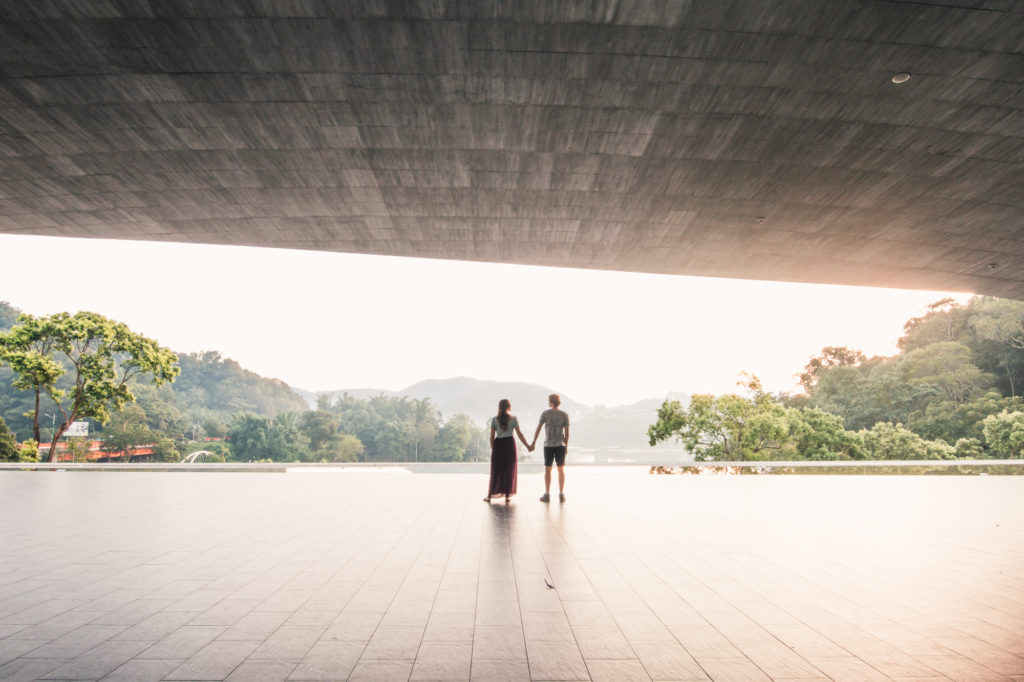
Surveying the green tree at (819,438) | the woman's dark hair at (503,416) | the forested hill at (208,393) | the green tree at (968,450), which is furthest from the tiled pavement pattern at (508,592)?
the forested hill at (208,393)

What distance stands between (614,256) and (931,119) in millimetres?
7445

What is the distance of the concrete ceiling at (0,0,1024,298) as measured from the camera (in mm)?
7176

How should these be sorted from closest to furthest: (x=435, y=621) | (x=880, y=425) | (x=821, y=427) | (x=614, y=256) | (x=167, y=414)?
(x=435, y=621) < (x=614, y=256) < (x=821, y=427) < (x=880, y=425) < (x=167, y=414)

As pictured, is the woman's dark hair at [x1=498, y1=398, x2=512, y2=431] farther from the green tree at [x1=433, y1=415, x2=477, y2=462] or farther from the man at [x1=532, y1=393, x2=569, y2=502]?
the green tree at [x1=433, y1=415, x2=477, y2=462]

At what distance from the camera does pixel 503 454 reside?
28.2ft

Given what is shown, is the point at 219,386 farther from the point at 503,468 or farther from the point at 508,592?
the point at 508,592

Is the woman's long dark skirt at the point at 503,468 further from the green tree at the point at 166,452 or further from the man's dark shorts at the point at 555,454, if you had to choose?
the green tree at the point at 166,452

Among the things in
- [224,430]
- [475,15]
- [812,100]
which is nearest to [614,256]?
[812,100]

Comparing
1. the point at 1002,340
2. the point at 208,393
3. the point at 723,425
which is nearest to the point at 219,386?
the point at 208,393

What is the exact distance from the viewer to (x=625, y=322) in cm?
12731

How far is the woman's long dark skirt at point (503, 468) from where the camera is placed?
8.57 m

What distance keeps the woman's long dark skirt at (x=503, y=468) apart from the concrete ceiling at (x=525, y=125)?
5251mm

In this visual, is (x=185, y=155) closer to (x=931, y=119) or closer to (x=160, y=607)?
(x=160, y=607)

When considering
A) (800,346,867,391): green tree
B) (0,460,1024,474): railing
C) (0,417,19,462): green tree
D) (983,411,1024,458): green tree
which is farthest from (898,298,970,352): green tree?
(0,417,19,462): green tree
